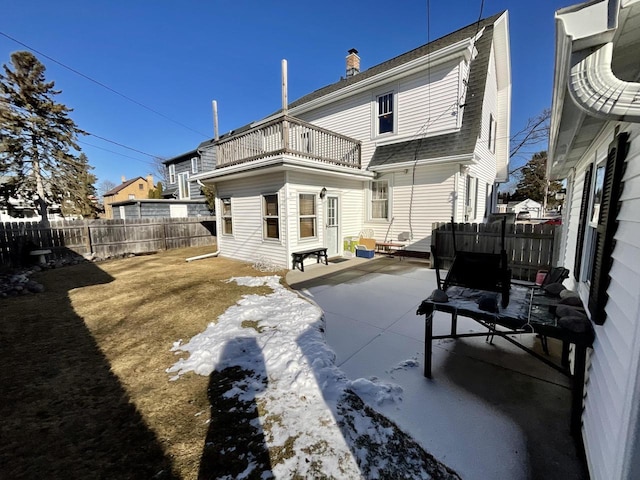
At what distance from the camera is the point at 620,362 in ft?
4.51

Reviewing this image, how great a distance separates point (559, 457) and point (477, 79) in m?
9.58

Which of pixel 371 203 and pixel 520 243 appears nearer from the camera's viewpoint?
pixel 520 243

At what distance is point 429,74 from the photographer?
845 cm

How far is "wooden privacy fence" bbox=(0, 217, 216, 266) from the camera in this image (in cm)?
834

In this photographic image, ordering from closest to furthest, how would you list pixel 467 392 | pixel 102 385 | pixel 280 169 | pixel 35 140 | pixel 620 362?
1. pixel 620 362
2. pixel 467 392
3. pixel 102 385
4. pixel 280 169
5. pixel 35 140

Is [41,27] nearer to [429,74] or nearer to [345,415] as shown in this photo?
[429,74]

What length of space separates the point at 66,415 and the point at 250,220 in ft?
22.3


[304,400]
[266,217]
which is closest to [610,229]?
[304,400]

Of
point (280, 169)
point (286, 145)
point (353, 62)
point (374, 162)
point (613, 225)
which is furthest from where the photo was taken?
point (353, 62)

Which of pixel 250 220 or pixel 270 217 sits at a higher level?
pixel 270 217

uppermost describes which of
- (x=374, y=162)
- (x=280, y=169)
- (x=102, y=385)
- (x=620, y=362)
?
(x=374, y=162)

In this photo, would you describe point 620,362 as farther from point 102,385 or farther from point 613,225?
point 102,385

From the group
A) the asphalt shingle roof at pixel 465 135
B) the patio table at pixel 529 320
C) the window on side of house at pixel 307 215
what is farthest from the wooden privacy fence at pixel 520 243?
the window on side of house at pixel 307 215

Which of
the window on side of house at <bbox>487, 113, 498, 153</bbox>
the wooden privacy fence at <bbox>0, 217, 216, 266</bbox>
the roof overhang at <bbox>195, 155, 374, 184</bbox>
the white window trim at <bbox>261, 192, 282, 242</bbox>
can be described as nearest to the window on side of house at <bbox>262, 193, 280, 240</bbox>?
the white window trim at <bbox>261, 192, 282, 242</bbox>
